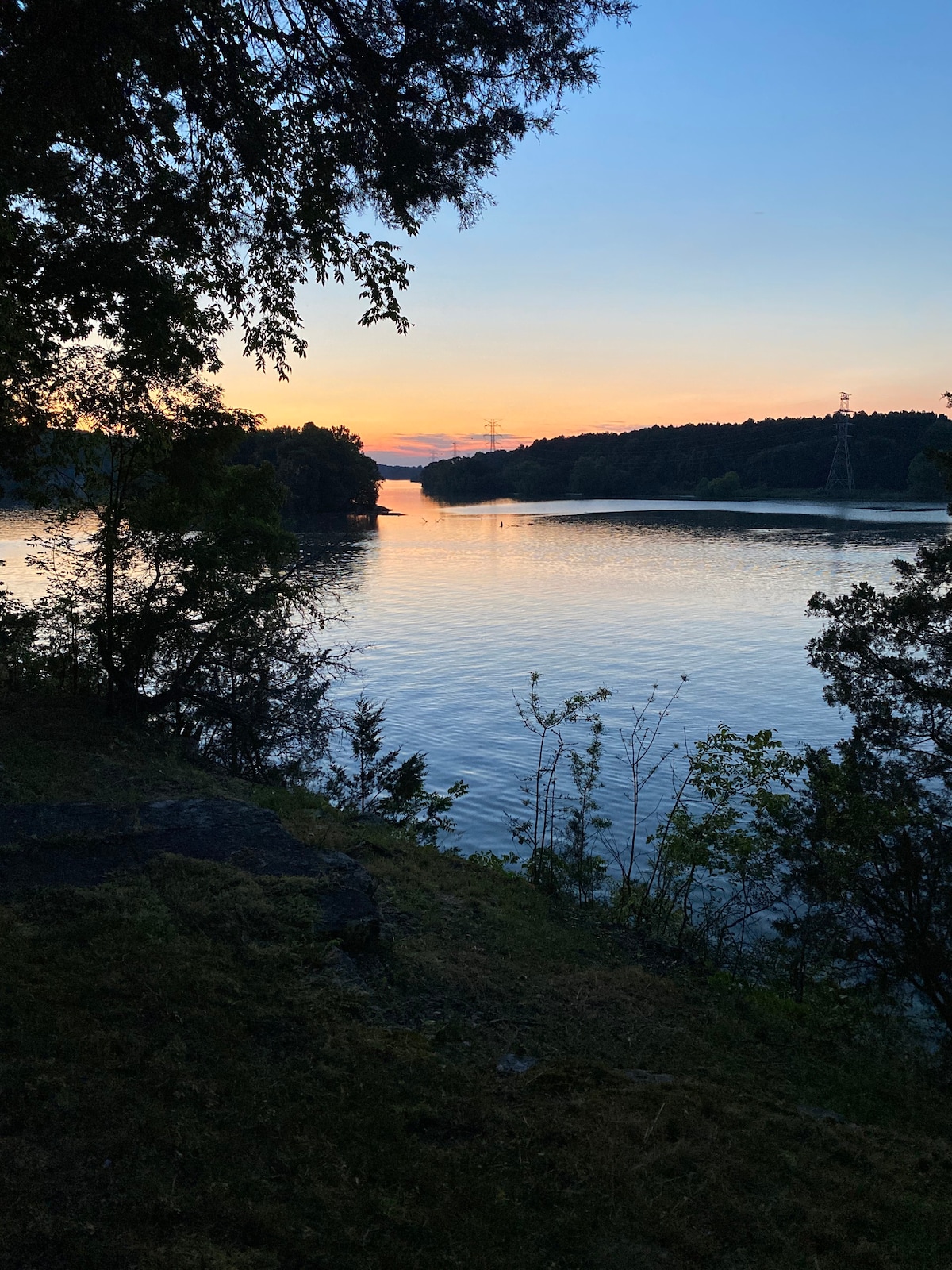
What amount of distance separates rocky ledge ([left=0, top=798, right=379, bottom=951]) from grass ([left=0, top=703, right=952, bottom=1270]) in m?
0.41

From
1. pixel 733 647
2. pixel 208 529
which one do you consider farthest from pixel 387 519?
pixel 208 529

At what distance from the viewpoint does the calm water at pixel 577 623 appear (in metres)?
29.0

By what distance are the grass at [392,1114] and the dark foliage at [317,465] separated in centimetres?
11242

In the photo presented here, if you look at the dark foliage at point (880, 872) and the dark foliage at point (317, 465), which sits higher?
the dark foliage at point (317, 465)

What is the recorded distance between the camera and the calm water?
95.2 ft

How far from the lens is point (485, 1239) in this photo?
449 cm

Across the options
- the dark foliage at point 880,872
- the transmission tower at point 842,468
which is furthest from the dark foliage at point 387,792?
the transmission tower at point 842,468

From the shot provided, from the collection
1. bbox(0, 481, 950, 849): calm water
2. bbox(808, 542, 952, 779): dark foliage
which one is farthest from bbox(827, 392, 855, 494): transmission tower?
bbox(808, 542, 952, 779): dark foliage

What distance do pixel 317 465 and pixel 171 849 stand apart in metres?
118

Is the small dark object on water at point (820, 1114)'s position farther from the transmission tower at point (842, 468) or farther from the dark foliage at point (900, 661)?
the transmission tower at point (842, 468)

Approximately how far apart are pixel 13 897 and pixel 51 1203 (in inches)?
159

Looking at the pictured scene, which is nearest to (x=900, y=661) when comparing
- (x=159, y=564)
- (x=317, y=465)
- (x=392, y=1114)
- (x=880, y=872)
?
(x=880, y=872)

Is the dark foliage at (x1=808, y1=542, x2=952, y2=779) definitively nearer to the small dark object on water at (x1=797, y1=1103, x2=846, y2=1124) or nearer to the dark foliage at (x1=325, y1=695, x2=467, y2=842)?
the dark foliage at (x1=325, y1=695, x2=467, y2=842)

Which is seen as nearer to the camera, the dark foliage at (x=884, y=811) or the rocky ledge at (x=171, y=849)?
the rocky ledge at (x=171, y=849)
